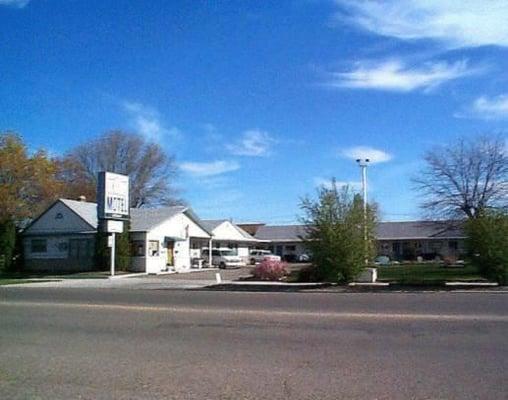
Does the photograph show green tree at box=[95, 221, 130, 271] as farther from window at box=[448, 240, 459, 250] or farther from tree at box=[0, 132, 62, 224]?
window at box=[448, 240, 459, 250]

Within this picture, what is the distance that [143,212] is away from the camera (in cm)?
5647

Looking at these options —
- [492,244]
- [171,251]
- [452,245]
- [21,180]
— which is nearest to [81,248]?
[171,251]

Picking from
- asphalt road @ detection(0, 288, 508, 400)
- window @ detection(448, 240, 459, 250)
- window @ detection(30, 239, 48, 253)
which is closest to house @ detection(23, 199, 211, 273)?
window @ detection(30, 239, 48, 253)

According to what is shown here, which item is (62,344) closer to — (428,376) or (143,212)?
(428,376)

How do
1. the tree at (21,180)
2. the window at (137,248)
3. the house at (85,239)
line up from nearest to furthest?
1. the window at (137,248)
2. the house at (85,239)
3. the tree at (21,180)

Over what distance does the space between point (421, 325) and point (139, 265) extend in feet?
120

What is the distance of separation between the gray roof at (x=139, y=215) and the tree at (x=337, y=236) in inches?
790

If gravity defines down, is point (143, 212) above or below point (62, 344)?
above

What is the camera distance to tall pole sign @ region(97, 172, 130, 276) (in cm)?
4369

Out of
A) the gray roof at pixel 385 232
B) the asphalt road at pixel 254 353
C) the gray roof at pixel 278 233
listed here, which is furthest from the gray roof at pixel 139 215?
the gray roof at pixel 278 233

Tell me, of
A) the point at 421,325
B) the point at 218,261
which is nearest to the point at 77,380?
the point at 421,325

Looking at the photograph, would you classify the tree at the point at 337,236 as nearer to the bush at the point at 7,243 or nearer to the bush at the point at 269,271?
the bush at the point at 269,271

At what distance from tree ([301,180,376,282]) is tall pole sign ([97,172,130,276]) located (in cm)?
1548

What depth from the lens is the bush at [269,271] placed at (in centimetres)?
3947
